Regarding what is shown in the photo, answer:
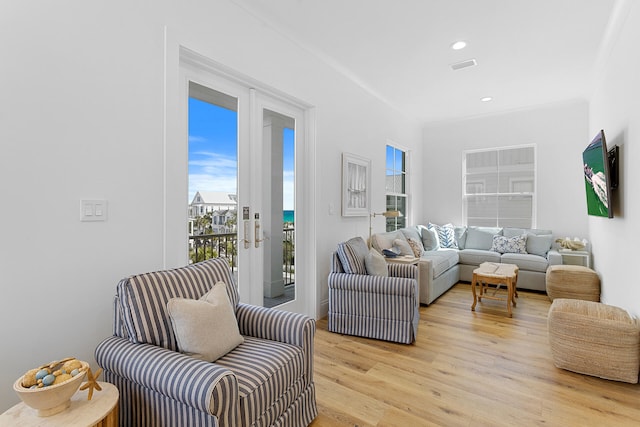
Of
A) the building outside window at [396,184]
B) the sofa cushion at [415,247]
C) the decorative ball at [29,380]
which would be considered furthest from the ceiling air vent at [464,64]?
the decorative ball at [29,380]

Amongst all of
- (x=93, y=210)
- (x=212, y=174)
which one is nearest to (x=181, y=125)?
(x=212, y=174)

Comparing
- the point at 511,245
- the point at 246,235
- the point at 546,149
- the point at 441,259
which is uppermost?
the point at 546,149

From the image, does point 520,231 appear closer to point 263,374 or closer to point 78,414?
point 263,374

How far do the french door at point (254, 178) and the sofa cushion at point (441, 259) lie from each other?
178cm

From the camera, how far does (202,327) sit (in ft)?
5.44

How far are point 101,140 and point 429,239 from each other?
4818 mm

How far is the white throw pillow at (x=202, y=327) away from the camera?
5.33 feet

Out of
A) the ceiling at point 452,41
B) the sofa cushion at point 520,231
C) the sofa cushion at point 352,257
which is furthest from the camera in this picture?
the sofa cushion at point 520,231

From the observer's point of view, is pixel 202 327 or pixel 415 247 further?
pixel 415 247

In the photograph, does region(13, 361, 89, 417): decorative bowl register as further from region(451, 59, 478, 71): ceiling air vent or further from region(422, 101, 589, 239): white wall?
region(422, 101, 589, 239): white wall

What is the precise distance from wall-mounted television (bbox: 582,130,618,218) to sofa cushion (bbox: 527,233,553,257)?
161 cm

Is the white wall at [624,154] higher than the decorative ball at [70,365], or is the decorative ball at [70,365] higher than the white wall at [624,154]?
the white wall at [624,154]

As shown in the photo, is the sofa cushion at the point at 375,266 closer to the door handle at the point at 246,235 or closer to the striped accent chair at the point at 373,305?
the striped accent chair at the point at 373,305

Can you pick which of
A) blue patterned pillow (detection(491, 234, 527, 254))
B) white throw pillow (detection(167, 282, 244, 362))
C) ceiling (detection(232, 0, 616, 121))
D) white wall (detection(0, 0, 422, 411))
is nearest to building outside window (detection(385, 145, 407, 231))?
ceiling (detection(232, 0, 616, 121))
